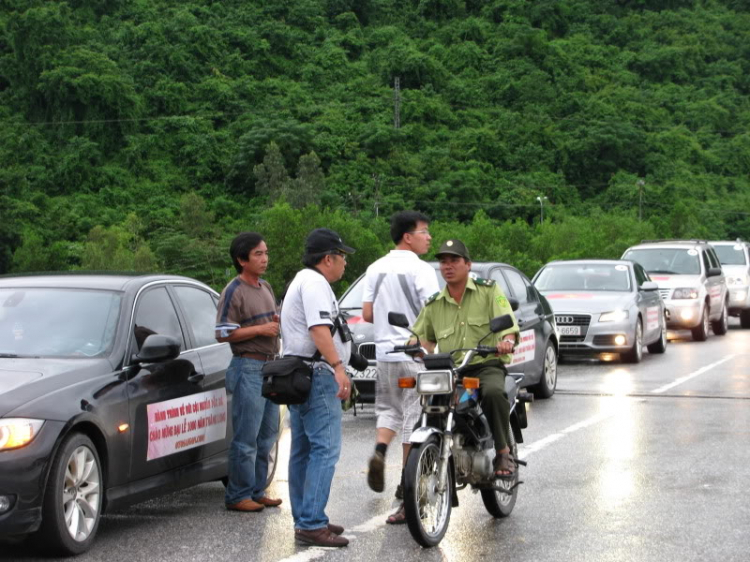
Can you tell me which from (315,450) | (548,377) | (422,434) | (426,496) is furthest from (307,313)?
(548,377)

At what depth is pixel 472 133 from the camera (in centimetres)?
12756

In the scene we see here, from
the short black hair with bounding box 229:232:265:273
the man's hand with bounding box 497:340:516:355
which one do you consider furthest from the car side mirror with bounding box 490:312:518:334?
the short black hair with bounding box 229:232:265:273

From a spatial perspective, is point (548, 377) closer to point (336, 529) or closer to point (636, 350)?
point (636, 350)

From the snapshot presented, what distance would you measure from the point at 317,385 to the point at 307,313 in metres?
0.41

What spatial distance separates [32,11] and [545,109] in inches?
2245

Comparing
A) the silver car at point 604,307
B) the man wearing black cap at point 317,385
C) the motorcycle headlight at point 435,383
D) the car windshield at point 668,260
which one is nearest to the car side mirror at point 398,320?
the man wearing black cap at point 317,385

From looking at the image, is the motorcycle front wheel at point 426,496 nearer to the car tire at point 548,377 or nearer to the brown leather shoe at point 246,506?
the brown leather shoe at point 246,506

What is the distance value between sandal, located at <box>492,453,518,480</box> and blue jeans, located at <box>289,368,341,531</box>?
971 millimetres

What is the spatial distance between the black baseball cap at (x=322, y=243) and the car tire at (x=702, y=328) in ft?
59.1

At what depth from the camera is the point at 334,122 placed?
129500 millimetres

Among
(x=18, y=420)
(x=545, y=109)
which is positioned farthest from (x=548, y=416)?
(x=545, y=109)

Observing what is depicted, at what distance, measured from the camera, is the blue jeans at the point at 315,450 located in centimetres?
666

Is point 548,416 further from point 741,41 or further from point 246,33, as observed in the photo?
point 741,41

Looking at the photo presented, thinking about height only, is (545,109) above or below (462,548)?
above
